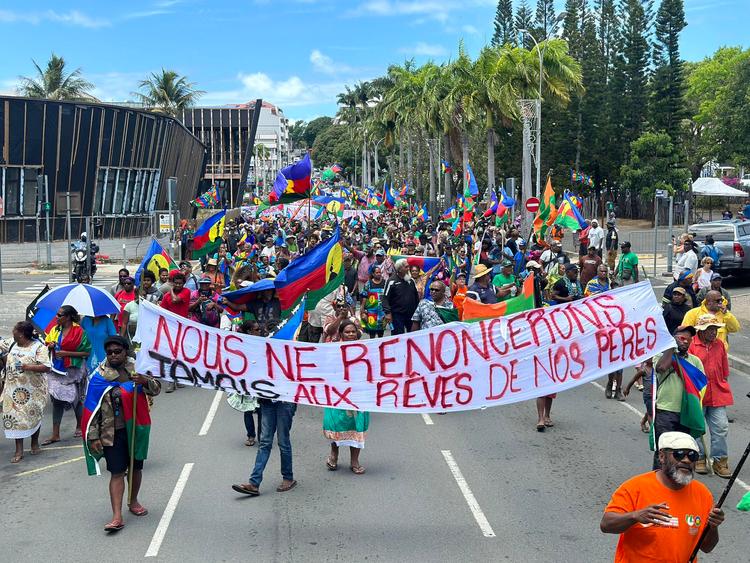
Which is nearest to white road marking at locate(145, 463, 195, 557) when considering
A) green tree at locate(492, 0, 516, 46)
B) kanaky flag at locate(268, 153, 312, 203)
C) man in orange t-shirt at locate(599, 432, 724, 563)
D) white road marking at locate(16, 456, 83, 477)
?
white road marking at locate(16, 456, 83, 477)

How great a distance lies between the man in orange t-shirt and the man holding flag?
14.2 ft

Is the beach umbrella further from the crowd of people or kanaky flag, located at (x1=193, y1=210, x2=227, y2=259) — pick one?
kanaky flag, located at (x1=193, y1=210, x2=227, y2=259)

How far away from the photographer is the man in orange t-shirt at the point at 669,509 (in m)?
4.38

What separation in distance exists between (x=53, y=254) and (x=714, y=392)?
37993 millimetres

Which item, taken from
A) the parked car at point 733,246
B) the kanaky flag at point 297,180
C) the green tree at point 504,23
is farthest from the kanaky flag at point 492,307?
the green tree at point 504,23

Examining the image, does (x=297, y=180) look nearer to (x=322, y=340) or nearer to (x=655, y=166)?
(x=322, y=340)

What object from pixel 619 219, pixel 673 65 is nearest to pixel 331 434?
pixel 673 65

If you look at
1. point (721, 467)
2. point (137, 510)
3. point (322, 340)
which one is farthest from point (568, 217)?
point (137, 510)

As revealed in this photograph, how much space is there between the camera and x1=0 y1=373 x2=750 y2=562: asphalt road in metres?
7.16

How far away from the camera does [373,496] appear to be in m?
8.40

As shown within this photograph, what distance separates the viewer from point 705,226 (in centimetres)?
2738

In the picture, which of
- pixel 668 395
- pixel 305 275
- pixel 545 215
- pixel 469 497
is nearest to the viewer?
pixel 668 395

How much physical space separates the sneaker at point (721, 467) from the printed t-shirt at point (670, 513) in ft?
15.7

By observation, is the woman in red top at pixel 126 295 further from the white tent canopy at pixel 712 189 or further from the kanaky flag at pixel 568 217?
the white tent canopy at pixel 712 189
